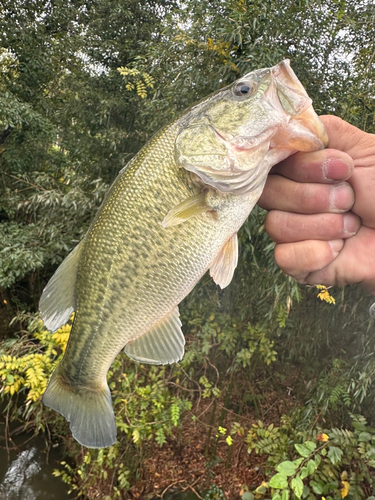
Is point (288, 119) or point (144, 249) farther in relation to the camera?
point (144, 249)

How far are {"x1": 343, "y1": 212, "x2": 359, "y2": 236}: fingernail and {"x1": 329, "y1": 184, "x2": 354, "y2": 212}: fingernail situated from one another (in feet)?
0.15

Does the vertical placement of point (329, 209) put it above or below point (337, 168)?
below

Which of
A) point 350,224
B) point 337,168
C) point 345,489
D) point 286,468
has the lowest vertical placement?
point 345,489

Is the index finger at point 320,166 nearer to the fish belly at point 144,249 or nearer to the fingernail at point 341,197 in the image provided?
the fingernail at point 341,197

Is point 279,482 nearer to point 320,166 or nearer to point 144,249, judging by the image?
point 144,249

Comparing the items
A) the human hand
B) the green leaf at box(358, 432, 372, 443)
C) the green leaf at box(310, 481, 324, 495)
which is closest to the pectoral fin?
the human hand

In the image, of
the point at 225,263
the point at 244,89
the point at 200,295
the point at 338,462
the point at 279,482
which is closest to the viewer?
the point at 244,89

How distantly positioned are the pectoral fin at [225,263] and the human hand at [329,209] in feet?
0.53

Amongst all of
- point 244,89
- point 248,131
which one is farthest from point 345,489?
point 244,89

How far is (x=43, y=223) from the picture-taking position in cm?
439

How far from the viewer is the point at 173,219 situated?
3.65 feet

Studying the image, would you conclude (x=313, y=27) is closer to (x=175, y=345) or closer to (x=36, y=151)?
(x=175, y=345)

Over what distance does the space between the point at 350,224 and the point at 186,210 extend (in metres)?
0.58

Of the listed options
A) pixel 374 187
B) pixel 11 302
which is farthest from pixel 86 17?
pixel 374 187
